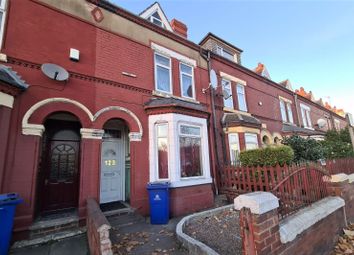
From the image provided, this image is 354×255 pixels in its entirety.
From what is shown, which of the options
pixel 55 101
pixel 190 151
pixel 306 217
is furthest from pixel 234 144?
pixel 55 101

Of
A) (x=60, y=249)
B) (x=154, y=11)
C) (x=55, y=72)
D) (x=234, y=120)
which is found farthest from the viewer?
(x=234, y=120)

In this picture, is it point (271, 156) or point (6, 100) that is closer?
point (6, 100)

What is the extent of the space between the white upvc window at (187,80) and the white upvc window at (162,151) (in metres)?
2.63

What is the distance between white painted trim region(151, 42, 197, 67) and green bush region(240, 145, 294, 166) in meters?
5.30

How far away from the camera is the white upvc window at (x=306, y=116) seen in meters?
18.9

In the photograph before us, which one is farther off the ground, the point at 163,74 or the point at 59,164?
the point at 163,74

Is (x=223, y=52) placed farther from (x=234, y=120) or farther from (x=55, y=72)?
(x=55, y=72)

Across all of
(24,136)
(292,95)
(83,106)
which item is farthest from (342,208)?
(292,95)

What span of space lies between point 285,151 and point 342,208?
101 inches

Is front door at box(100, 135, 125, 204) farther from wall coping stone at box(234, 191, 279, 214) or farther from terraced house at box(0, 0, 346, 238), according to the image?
wall coping stone at box(234, 191, 279, 214)

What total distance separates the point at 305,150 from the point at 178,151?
7.39 m

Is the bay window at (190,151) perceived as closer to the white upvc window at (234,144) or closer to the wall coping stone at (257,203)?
the white upvc window at (234,144)

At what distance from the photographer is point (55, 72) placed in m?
5.68

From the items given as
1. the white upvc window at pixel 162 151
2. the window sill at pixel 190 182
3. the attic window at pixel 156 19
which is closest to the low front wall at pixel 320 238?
the window sill at pixel 190 182
